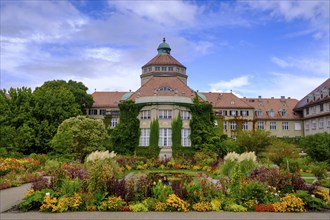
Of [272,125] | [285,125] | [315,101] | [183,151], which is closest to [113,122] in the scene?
[183,151]

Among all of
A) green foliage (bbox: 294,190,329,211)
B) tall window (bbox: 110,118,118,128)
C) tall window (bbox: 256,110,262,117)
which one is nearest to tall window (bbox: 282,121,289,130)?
tall window (bbox: 256,110,262,117)

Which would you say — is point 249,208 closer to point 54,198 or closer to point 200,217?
point 200,217

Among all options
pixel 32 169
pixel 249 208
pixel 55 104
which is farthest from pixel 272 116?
pixel 249 208

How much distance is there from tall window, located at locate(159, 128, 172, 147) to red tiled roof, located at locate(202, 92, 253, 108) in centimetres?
2283

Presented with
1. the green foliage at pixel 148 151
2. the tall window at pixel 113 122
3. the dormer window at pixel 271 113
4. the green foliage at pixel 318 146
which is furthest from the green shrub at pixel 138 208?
the dormer window at pixel 271 113

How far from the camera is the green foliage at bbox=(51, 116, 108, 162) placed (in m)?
35.1

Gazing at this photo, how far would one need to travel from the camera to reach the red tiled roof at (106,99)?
214 ft

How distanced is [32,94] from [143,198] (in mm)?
38642

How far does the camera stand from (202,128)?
41125 millimetres

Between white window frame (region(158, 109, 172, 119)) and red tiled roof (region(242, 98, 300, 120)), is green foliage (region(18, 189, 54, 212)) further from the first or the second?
red tiled roof (region(242, 98, 300, 120))

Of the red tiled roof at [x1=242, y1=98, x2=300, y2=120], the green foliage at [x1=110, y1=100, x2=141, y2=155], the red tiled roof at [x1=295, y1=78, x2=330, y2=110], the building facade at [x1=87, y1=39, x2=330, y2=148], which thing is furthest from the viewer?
the red tiled roof at [x1=242, y1=98, x2=300, y2=120]

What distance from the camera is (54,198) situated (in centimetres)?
1225

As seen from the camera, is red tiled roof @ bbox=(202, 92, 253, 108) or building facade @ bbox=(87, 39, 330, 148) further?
red tiled roof @ bbox=(202, 92, 253, 108)

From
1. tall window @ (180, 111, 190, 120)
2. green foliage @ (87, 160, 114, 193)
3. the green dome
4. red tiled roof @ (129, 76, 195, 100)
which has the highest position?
the green dome
